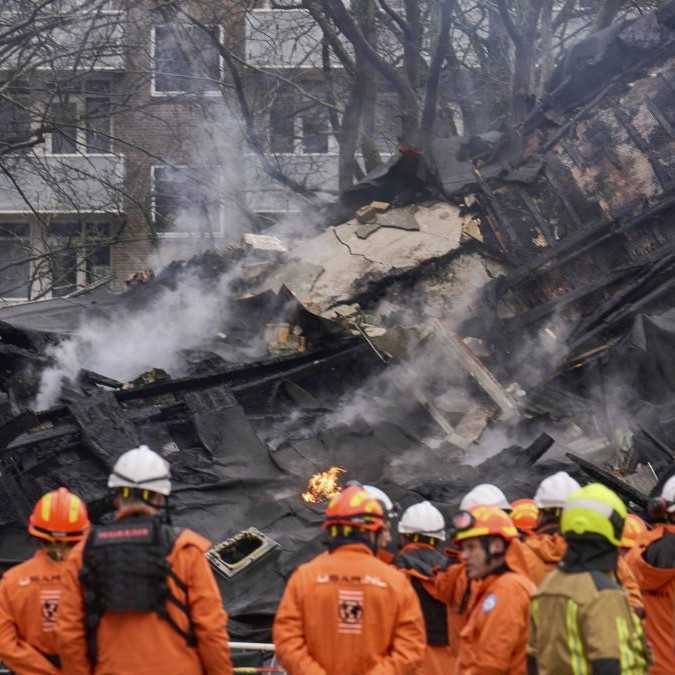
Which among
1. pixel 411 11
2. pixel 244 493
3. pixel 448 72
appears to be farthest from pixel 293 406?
pixel 448 72

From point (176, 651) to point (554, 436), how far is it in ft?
21.3

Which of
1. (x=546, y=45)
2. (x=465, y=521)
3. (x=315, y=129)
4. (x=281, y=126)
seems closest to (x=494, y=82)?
(x=546, y=45)

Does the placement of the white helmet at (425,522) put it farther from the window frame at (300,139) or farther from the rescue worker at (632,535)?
the window frame at (300,139)

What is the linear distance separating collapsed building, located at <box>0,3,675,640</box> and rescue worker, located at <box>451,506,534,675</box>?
3.43 m

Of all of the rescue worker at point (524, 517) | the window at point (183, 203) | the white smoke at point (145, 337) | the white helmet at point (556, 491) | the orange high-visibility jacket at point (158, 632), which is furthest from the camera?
the window at point (183, 203)

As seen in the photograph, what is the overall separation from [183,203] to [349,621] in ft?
61.0

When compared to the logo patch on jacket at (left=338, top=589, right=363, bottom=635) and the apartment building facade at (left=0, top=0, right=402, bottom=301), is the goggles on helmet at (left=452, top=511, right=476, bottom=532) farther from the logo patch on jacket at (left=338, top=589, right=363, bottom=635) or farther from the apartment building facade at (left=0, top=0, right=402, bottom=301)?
the apartment building facade at (left=0, top=0, right=402, bottom=301)

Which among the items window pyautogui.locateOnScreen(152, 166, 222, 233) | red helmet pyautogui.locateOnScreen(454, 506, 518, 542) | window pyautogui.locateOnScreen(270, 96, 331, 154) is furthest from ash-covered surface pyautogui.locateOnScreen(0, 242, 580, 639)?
window pyautogui.locateOnScreen(270, 96, 331, 154)

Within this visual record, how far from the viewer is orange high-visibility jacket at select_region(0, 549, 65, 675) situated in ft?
13.3

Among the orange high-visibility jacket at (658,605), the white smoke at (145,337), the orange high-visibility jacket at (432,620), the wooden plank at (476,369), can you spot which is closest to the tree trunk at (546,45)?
the white smoke at (145,337)

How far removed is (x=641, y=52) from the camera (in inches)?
503

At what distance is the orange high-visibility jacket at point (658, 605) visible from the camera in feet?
15.5

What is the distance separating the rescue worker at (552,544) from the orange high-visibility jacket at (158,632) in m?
1.41

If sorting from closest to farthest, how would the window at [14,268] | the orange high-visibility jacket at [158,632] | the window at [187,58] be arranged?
the orange high-visibility jacket at [158,632] → the window at [187,58] → the window at [14,268]
